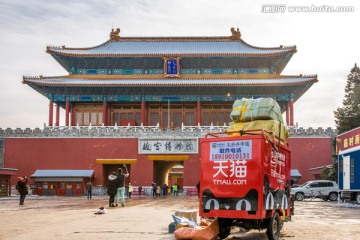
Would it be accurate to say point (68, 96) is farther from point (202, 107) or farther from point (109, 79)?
point (202, 107)

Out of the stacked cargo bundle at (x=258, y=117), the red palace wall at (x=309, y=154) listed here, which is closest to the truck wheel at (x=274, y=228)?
the stacked cargo bundle at (x=258, y=117)

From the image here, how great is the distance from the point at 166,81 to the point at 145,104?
3.18 m

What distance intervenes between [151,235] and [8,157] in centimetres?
2952

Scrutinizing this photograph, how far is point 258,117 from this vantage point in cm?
1015

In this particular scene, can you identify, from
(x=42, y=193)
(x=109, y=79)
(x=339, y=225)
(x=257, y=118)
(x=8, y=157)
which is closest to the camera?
(x=257, y=118)

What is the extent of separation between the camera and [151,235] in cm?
943

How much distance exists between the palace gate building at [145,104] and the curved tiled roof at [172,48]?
0.30ft


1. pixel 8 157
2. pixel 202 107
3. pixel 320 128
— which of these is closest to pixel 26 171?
pixel 8 157

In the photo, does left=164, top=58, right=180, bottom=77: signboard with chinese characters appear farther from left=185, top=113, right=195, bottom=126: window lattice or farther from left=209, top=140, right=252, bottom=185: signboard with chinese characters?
left=209, top=140, right=252, bottom=185: signboard with chinese characters

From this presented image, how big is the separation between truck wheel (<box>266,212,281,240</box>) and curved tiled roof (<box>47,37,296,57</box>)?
31.0 m

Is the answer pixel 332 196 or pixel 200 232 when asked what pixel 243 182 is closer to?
pixel 200 232

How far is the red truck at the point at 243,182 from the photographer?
8500 mm

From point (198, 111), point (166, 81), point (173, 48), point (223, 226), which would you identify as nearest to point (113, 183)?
point (223, 226)

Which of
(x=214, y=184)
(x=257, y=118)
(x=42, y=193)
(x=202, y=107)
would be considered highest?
(x=202, y=107)
